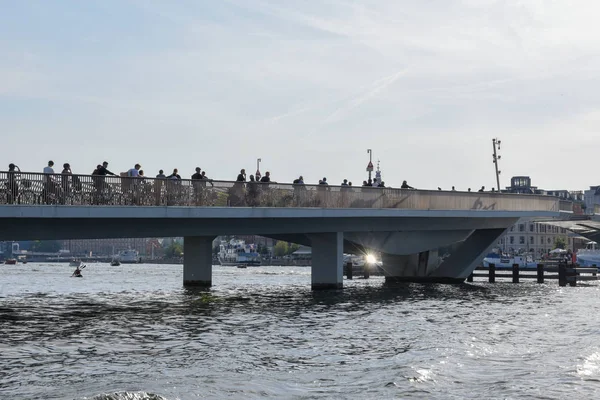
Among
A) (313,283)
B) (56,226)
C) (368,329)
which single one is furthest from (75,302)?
(368,329)

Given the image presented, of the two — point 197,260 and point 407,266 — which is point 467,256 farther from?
point 197,260

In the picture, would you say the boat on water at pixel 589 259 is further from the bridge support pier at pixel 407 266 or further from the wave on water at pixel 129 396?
the wave on water at pixel 129 396

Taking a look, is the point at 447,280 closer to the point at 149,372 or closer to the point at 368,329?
the point at 368,329

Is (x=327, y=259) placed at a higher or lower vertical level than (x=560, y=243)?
lower

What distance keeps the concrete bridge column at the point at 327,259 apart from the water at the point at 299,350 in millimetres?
8998

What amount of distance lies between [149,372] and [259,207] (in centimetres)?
2338

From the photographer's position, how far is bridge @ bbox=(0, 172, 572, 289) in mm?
35594

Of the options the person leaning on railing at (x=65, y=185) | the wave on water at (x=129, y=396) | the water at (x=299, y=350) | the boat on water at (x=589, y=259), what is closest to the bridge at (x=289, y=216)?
the person leaning on railing at (x=65, y=185)

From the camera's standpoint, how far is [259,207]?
44.0m

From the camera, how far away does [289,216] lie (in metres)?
45.7

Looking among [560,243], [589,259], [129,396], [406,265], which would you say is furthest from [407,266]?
[560,243]

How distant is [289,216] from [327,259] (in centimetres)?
934

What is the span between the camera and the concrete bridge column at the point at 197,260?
5894 centimetres

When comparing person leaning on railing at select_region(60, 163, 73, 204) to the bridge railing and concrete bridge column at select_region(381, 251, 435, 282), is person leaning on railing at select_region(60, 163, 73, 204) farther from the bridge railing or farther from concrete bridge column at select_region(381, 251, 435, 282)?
concrete bridge column at select_region(381, 251, 435, 282)
